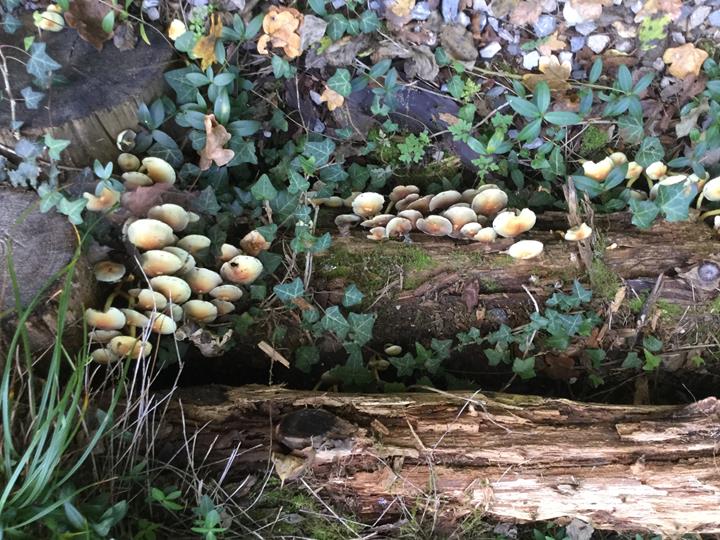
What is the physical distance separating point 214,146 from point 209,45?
1.64 feet

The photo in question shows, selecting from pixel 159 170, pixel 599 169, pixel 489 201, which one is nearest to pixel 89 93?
pixel 159 170

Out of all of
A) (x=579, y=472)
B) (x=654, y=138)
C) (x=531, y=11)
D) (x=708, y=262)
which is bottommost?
(x=579, y=472)

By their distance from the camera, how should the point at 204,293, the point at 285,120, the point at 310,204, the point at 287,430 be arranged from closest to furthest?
the point at 287,430 < the point at 204,293 < the point at 310,204 < the point at 285,120

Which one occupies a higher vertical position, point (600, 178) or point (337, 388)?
point (600, 178)

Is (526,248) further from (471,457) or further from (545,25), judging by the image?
(545,25)

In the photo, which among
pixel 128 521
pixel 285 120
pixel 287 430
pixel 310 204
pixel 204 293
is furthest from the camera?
pixel 285 120

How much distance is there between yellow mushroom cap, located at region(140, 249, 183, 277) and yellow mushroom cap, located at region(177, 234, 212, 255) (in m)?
0.15

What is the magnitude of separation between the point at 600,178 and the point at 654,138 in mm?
322

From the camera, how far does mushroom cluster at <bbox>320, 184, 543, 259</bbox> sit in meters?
2.80

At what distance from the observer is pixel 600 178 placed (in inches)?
122

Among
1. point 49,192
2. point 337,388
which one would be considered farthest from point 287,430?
point 49,192

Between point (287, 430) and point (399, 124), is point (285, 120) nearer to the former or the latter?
point (399, 124)

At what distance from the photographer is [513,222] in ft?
9.10

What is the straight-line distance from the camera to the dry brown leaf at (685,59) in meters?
3.04
